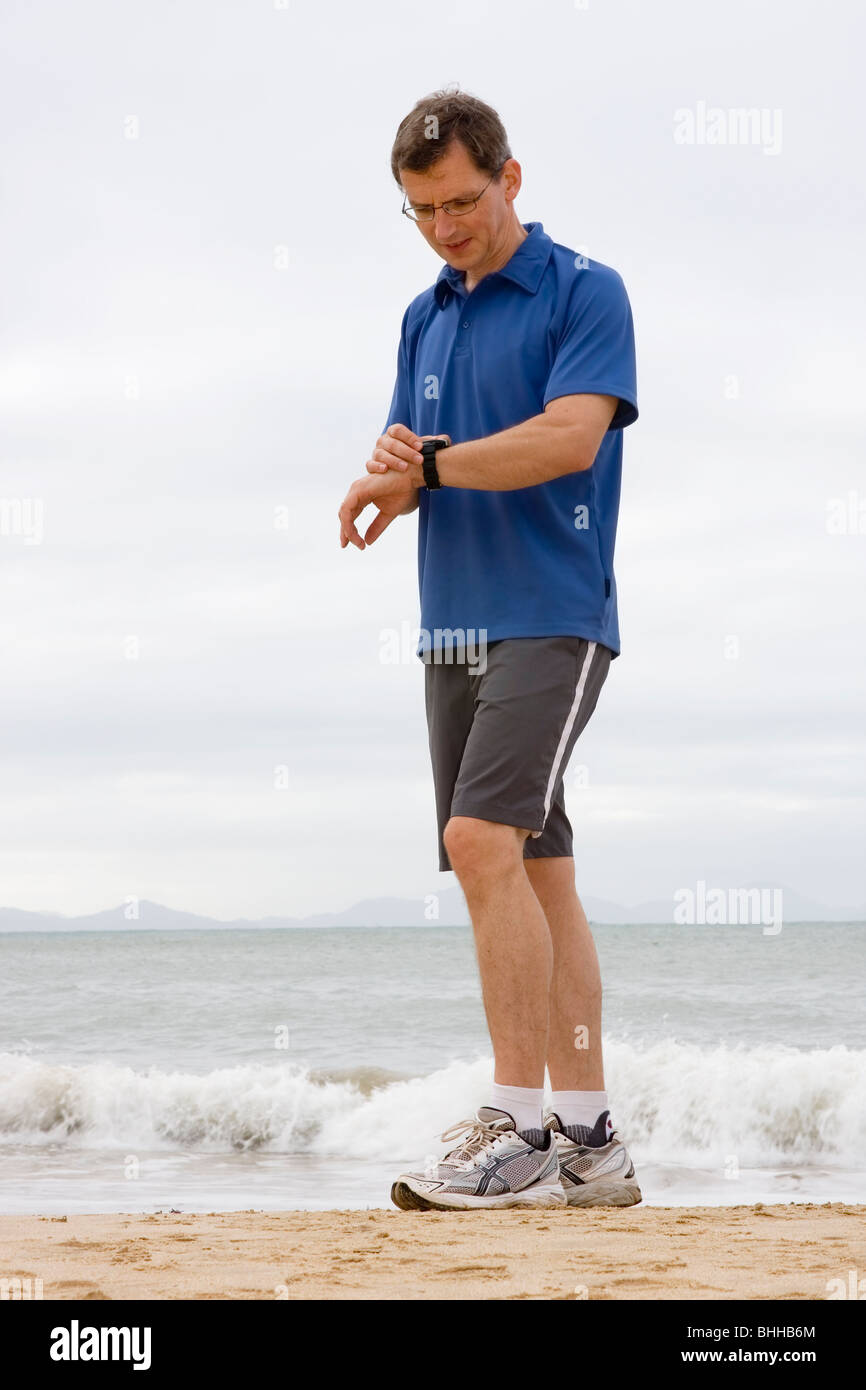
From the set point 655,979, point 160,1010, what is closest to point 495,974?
point 160,1010

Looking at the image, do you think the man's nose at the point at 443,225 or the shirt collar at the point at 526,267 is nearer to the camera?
the man's nose at the point at 443,225

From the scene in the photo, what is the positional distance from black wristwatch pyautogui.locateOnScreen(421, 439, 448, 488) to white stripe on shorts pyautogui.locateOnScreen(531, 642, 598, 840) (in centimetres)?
48

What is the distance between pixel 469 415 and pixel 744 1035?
10.1m

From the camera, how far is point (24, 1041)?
1190 cm

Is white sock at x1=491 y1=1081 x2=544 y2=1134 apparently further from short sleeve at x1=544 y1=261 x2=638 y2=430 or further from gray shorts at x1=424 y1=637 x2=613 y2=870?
short sleeve at x1=544 y1=261 x2=638 y2=430

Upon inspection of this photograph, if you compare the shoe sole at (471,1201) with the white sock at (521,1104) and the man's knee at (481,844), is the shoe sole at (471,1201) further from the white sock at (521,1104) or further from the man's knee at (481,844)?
the man's knee at (481,844)

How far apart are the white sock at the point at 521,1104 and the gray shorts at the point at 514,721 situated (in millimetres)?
497

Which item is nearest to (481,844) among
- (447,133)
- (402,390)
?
(402,390)

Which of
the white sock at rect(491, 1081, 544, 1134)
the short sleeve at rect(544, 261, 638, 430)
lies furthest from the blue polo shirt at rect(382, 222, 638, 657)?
the white sock at rect(491, 1081, 544, 1134)

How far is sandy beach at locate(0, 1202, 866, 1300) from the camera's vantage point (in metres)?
1.89

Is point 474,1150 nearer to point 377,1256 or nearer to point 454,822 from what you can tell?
point 377,1256

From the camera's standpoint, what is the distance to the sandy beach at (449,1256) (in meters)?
1.89

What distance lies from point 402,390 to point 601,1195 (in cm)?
197

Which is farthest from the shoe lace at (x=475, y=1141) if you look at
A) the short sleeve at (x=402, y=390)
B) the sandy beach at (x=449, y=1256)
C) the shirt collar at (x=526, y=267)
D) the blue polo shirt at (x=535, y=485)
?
the shirt collar at (x=526, y=267)
